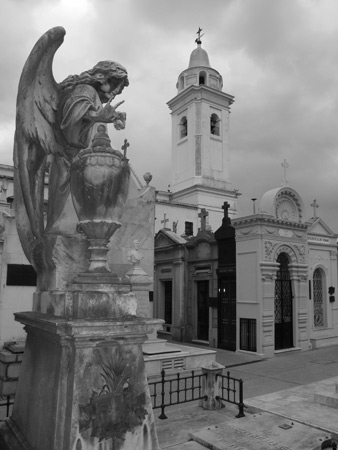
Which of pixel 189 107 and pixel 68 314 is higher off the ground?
pixel 189 107

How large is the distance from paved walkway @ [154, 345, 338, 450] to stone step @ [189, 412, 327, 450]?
1.05 feet

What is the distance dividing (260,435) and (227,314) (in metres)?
9.33

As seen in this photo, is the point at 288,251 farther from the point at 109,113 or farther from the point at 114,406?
the point at 114,406

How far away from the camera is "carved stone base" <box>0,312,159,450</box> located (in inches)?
119

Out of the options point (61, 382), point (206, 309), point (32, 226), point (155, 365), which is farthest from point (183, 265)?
point (61, 382)

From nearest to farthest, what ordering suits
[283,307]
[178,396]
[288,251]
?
[178,396] → [283,307] → [288,251]

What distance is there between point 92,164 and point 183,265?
13.8m

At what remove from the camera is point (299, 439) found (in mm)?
5305

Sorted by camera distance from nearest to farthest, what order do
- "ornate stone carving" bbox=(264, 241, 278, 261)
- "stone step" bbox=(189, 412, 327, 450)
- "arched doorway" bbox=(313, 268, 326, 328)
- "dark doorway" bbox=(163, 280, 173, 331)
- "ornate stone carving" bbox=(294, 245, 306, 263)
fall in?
"stone step" bbox=(189, 412, 327, 450)
"ornate stone carving" bbox=(264, 241, 278, 261)
"ornate stone carving" bbox=(294, 245, 306, 263)
"arched doorway" bbox=(313, 268, 326, 328)
"dark doorway" bbox=(163, 280, 173, 331)

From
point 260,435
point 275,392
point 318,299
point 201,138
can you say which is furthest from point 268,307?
point 201,138

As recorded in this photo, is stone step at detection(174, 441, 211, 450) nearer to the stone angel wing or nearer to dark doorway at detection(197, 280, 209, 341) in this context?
the stone angel wing

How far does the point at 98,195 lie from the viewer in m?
3.37

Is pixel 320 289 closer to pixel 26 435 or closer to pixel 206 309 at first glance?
pixel 206 309

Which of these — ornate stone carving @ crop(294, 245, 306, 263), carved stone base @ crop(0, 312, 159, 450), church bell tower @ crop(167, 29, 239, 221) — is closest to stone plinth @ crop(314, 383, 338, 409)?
carved stone base @ crop(0, 312, 159, 450)
